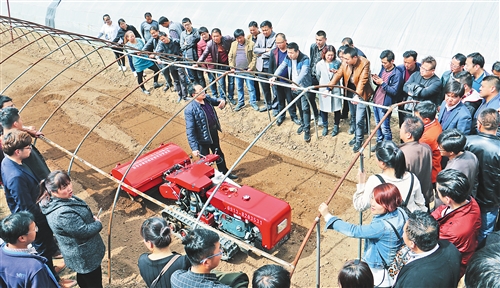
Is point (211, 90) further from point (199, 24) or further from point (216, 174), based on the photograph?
point (216, 174)

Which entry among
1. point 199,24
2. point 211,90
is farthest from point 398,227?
point 199,24

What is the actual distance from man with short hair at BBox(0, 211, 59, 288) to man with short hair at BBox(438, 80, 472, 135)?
5.61m

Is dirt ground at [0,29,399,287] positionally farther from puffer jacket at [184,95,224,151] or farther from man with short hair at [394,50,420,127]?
man with short hair at [394,50,420,127]

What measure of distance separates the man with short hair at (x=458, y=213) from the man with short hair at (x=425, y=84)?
3.43m

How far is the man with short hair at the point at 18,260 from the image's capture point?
12.5 feet

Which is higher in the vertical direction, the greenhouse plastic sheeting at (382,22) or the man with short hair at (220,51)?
the greenhouse plastic sheeting at (382,22)

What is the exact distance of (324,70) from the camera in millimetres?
8641

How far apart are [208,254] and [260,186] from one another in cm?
484

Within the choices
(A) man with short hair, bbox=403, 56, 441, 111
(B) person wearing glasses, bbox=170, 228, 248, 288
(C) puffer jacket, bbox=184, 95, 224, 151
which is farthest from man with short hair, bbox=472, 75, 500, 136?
(B) person wearing glasses, bbox=170, 228, 248, 288

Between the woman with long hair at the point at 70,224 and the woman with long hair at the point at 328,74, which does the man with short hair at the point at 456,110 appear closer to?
the woman with long hair at the point at 328,74

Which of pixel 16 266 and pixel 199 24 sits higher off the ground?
pixel 199 24

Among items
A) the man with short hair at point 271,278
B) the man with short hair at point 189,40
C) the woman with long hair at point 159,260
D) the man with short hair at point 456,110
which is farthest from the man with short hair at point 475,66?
the man with short hair at point 189,40

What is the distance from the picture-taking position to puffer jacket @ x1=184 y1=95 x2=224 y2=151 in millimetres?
7289

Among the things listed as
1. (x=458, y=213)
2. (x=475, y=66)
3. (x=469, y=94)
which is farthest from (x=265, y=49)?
(x=458, y=213)
